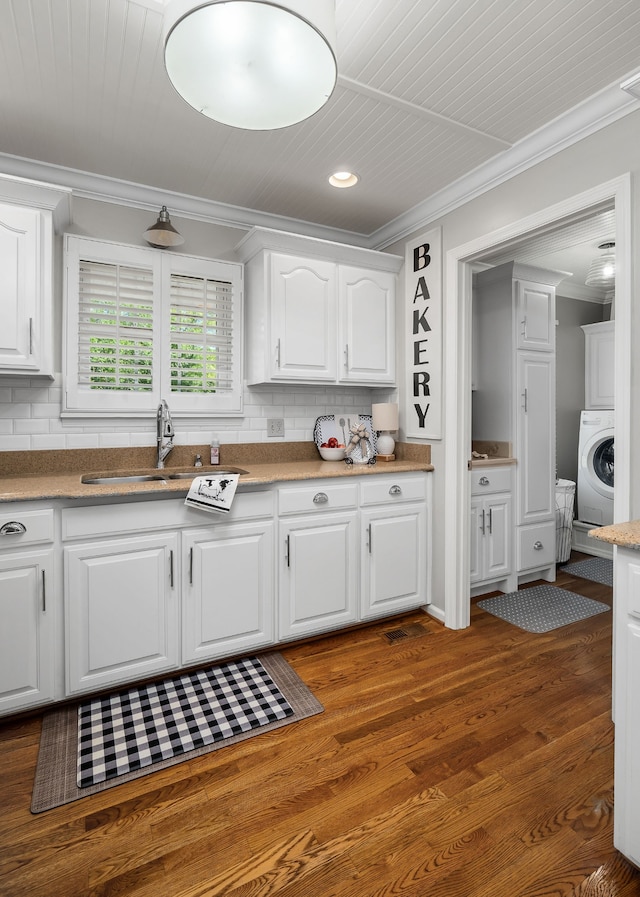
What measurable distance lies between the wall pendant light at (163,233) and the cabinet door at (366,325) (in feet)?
3.26

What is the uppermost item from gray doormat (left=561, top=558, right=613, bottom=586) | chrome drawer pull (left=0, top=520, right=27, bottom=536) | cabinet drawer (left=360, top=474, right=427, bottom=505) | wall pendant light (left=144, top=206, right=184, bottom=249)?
wall pendant light (left=144, top=206, right=184, bottom=249)

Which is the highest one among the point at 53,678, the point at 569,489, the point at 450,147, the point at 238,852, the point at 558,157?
the point at 450,147

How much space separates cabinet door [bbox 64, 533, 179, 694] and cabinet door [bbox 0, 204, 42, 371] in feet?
3.02

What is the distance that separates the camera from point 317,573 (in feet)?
8.52

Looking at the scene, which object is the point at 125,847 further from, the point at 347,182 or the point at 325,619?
the point at 347,182

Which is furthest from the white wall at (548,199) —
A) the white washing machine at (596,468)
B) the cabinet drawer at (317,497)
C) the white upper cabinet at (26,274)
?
the white washing machine at (596,468)

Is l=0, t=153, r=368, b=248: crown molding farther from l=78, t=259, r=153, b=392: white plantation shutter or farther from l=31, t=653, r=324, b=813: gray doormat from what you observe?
l=31, t=653, r=324, b=813: gray doormat

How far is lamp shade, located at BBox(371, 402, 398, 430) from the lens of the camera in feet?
10.2

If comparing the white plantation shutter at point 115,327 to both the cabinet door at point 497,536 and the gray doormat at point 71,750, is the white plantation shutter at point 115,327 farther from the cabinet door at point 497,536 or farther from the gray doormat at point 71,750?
the cabinet door at point 497,536

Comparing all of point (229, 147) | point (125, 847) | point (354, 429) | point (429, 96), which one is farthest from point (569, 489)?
point (125, 847)

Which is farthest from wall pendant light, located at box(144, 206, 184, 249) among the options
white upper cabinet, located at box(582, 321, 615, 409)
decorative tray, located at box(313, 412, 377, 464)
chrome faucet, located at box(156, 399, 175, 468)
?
white upper cabinet, located at box(582, 321, 615, 409)

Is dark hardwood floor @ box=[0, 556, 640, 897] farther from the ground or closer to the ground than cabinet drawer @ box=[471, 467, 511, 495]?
closer to the ground

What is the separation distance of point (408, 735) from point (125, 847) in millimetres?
1042

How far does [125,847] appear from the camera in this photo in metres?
1.40
